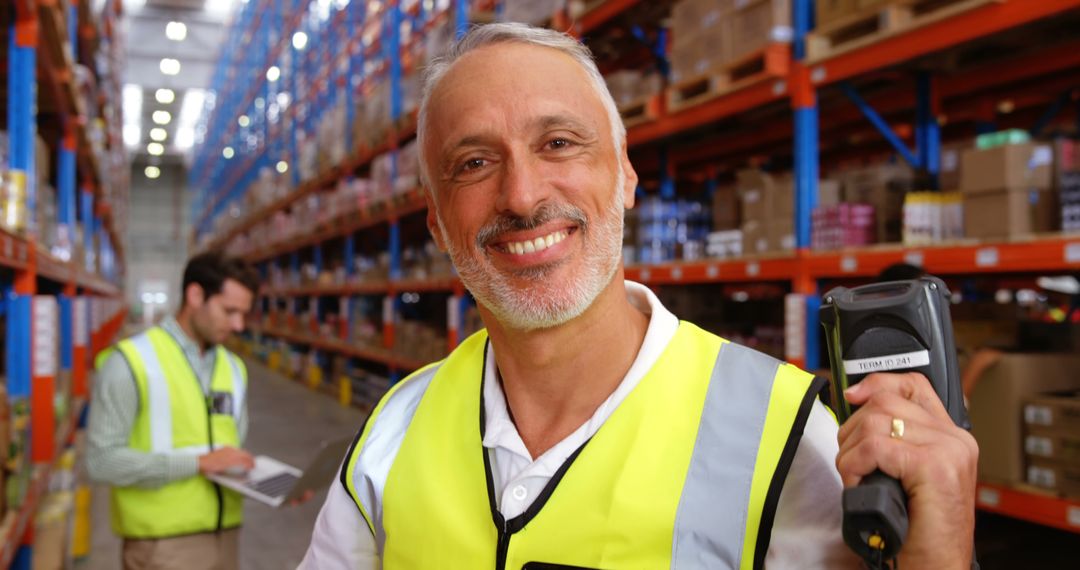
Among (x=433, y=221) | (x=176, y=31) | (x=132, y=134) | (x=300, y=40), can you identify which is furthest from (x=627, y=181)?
(x=132, y=134)

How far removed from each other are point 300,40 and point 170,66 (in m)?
15.4

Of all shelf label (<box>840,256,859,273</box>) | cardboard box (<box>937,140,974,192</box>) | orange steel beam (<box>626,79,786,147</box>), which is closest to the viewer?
shelf label (<box>840,256,859,273</box>)

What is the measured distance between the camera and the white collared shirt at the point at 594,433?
106 centimetres

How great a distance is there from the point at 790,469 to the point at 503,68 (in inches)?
33.8

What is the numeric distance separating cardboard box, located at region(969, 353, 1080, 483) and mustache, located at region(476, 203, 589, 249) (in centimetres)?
262

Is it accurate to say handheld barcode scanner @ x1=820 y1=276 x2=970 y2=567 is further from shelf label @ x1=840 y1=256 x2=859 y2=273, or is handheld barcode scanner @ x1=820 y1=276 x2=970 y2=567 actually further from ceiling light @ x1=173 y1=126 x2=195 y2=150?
ceiling light @ x1=173 y1=126 x2=195 y2=150

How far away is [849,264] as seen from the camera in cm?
384

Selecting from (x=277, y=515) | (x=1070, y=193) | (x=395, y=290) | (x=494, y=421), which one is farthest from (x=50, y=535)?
(x=395, y=290)

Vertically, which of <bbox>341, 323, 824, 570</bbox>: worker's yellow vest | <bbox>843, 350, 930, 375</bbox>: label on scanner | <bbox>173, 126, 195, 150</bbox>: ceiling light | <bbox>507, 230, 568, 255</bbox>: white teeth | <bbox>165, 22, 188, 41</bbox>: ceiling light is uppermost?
<bbox>165, 22, 188, 41</bbox>: ceiling light

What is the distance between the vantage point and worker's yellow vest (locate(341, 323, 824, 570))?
114 cm

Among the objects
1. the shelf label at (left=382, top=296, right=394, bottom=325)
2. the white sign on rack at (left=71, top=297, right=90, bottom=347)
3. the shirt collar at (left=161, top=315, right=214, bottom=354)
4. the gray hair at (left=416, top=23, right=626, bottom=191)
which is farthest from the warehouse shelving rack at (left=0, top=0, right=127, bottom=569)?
the shelf label at (left=382, top=296, right=394, bottom=325)

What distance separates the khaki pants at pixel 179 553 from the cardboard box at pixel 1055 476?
3283 mm

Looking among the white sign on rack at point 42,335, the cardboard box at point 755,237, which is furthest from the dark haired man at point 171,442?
the cardboard box at point 755,237

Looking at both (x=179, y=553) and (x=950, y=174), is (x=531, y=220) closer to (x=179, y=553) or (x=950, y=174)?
(x=179, y=553)
